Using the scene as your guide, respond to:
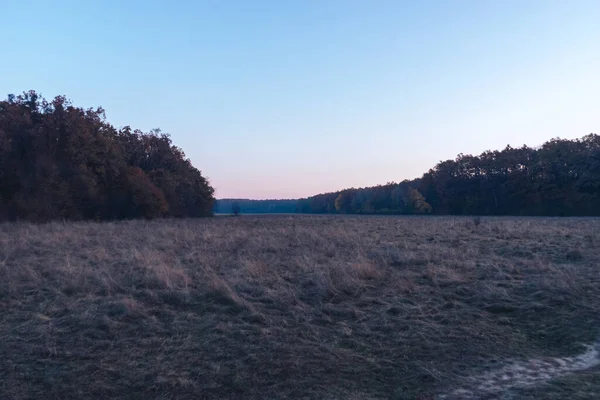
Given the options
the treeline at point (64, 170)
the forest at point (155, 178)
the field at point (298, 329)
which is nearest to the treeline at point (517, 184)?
the forest at point (155, 178)

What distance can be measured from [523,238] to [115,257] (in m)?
14.7

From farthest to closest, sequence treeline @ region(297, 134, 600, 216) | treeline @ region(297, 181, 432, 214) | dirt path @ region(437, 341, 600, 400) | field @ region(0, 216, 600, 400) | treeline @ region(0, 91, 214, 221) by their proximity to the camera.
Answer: treeline @ region(297, 181, 432, 214) < treeline @ region(297, 134, 600, 216) < treeline @ region(0, 91, 214, 221) < field @ region(0, 216, 600, 400) < dirt path @ region(437, 341, 600, 400)

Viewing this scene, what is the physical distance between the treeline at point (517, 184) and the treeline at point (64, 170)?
42.3m

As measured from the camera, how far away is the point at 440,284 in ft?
37.5

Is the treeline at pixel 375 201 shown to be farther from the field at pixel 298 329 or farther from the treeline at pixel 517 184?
the field at pixel 298 329

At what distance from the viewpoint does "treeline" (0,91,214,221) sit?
128 ft

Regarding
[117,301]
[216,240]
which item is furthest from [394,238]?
[117,301]

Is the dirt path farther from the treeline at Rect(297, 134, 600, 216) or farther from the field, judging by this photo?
the treeline at Rect(297, 134, 600, 216)

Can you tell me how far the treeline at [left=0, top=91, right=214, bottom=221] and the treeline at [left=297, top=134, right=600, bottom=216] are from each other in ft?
139

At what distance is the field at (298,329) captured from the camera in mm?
6547

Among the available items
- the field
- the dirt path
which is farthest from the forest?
the dirt path

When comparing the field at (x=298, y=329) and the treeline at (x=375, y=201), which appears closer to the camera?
the field at (x=298, y=329)

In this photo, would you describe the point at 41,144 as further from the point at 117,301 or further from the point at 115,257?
the point at 117,301

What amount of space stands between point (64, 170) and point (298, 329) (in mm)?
36308
